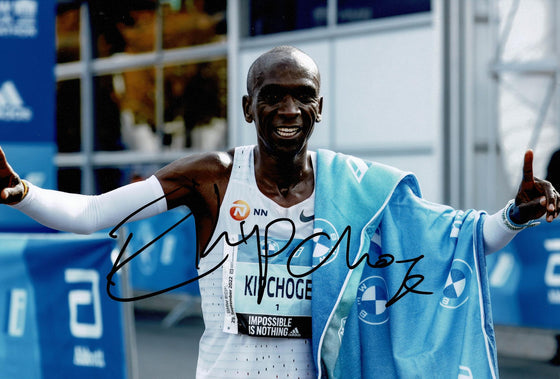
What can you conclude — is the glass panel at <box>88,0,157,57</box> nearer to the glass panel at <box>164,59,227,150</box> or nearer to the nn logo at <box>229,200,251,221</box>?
the glass panel at <box>164,59,227,150</box>

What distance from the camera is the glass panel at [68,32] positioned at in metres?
15.0

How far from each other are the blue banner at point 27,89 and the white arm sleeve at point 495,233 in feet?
12.1

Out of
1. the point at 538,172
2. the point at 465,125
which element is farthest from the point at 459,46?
the point at 538,172

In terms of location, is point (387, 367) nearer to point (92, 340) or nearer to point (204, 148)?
point (92, 340)

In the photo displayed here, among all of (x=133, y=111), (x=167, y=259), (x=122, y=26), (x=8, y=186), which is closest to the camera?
(x=8, y=186)

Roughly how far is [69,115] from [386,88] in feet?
24.0

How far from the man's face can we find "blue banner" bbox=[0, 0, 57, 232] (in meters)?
3.44

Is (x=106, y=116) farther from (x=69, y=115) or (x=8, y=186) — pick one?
(x=8, y=186)

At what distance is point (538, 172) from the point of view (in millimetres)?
9250

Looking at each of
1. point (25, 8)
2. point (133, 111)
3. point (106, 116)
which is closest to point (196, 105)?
point (133, 111)

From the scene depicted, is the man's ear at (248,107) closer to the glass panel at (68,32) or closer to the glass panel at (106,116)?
the glass panel at (106,116)

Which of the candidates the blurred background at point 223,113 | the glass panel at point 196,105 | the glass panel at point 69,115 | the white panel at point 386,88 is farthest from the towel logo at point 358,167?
the glass panel at point 69,115

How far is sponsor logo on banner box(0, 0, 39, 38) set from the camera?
5.74 metres

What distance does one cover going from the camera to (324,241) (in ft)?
8.98
